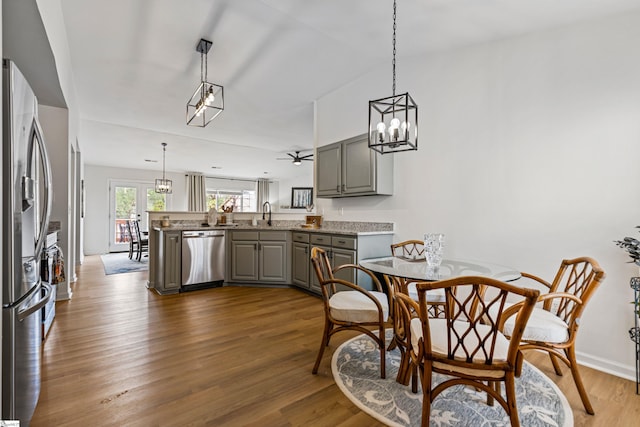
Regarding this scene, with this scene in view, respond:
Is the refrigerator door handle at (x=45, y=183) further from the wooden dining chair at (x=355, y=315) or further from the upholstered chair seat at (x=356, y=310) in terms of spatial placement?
the upholstered chair seat at (x=356, y=310)

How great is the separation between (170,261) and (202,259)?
415mm

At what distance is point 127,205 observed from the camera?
30.9 ft

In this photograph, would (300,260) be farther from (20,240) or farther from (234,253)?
(20,240)

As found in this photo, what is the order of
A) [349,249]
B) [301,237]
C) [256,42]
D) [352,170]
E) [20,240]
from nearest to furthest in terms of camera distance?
[20,240], [256,42], [349,249], [352,170], [301,237]

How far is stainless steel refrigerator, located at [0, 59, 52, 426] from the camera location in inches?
49.8

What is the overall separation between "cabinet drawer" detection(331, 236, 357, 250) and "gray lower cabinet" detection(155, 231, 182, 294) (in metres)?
2.17

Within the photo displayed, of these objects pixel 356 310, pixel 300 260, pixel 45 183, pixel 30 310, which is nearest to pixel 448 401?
pixel 356 310

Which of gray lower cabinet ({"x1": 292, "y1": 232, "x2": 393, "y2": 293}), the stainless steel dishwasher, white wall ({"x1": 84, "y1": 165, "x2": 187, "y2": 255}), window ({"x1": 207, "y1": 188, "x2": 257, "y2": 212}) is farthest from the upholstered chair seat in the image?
white wall ({"x1": 84, "y1": 165, "x2": 187, "y2": 255})

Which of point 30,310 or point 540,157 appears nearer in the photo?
point 30,310

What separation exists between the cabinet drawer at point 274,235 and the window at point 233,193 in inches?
251

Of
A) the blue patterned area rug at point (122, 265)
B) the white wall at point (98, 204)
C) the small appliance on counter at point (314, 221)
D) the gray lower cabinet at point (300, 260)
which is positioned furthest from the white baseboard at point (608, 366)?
the white wall at point (98, 204)

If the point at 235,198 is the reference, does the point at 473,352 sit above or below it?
below

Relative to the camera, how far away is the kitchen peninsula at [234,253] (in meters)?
4.16

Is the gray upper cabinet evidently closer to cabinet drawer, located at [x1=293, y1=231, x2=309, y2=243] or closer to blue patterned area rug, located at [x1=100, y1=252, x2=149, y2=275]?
cabinet drawer, located at [x1=293, y1=231, x2=309, y2=243]
